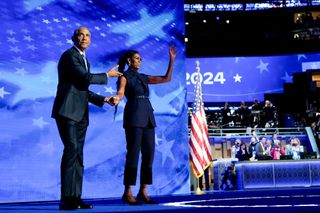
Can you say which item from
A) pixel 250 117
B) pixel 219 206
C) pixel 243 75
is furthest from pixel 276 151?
pixel 219 206

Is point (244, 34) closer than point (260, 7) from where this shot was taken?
Yes

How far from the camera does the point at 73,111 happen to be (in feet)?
11.0

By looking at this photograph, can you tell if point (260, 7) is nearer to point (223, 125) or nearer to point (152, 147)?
point (223, 125)

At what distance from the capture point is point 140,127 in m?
3.84

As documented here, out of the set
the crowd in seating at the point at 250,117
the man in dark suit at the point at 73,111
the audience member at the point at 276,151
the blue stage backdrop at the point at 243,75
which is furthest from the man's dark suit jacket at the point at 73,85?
the blue stage backdrop at the point at 243,75

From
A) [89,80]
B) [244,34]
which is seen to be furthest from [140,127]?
[244,34]

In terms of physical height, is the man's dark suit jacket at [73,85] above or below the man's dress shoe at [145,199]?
above

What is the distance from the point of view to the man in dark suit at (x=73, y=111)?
3.29 meters

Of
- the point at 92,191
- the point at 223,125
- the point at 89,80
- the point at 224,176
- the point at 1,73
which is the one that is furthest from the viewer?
the point at 223,125

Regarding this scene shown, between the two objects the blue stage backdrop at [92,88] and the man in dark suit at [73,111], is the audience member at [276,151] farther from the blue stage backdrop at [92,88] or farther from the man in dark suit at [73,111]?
the man in dark suit at [73,111]

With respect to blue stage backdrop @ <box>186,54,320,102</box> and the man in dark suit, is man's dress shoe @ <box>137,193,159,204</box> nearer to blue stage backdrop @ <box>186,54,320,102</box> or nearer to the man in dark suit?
the man in dark suit

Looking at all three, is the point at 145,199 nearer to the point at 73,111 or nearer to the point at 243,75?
the point at 73,111

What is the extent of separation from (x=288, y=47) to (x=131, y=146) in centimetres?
1796

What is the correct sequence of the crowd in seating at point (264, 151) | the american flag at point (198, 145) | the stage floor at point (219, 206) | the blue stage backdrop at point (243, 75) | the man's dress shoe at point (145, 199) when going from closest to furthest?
the stage floor at point (219, 206), the man's dress shoe at point (145, 199), the american flag at point (198, 145), the crowd in seating at point (264, 151), the blue stage backdrop at point (243, 75)
